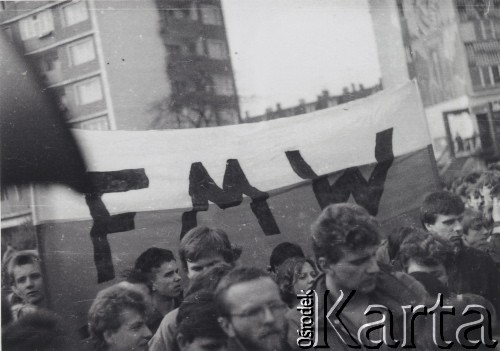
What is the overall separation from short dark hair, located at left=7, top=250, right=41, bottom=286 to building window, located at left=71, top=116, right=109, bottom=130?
57 centimetres

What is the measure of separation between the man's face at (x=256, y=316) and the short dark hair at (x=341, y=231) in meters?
0.30

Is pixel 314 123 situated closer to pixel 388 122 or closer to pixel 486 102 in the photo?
pixel 388 122

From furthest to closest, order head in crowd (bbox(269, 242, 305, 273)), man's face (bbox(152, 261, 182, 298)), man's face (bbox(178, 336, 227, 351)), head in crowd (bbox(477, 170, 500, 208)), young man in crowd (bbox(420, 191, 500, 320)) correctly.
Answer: head in crowd (bbox(477, 170, 500, 208)) → young man in crowd (bbox(420, 191, 500, 320)) → head in crowd (bbox(269, 242, 305, 273)) → man's face (bbox(152, 261, 182, 298)) → man's face (bbox(178, 336, 227, 351))

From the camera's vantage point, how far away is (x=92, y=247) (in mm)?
2592

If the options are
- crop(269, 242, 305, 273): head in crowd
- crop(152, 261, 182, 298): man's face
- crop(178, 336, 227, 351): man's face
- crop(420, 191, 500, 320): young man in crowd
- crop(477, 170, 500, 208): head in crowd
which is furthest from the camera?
crop(477, 170, 500, 208): head in crowd

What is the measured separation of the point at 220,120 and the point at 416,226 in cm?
105

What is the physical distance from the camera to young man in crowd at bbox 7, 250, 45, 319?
2533mm

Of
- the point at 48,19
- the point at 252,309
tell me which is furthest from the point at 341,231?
the point at 48,19

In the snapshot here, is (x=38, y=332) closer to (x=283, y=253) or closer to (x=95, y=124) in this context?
(x=95, y=124)

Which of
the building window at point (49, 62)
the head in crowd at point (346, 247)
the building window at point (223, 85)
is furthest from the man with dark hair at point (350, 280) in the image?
the building window at point (49, 62)

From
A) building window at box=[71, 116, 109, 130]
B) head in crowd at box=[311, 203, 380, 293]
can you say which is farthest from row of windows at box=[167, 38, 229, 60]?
head in crowd at box=[311, 203, 380, 293]

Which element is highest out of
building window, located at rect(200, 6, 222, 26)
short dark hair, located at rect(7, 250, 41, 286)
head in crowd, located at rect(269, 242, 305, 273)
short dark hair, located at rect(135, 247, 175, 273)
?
building window, located at rect(200, 6, 222, 26)

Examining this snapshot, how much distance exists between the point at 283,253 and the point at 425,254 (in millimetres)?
678

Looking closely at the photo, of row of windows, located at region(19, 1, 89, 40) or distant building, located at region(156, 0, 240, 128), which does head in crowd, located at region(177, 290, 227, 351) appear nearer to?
distant building, located at region(156, 0, 240, 128)
